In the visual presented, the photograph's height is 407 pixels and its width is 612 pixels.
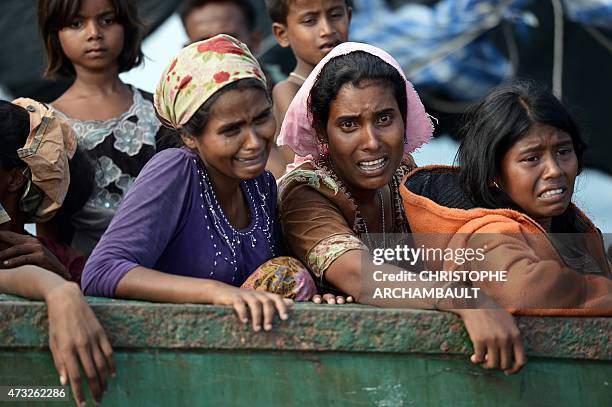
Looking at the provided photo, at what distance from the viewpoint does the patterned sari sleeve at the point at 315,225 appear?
3.02 meters

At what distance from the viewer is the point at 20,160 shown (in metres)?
3.52

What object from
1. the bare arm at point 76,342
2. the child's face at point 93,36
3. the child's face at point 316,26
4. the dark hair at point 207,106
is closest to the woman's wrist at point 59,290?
the bare arm at point 76,342

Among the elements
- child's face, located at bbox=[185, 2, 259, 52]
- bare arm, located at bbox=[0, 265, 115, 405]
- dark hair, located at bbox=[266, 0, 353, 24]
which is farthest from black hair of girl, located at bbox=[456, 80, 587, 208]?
child's face, located at bbox=[185, 2, 259, 52]

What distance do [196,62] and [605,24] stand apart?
9.93 feet

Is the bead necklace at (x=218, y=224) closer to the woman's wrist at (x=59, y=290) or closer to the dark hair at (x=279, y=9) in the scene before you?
the woman's wrist at (x=59, y=290)

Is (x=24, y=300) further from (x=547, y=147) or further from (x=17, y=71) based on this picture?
(x=17, y=71)

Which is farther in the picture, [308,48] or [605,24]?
[605,24]

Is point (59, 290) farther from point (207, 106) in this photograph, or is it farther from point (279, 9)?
point (279, 9)

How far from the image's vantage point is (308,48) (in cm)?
446

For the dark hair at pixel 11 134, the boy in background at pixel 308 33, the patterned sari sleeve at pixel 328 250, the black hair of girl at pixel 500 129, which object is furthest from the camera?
the boy in background at pixel 308 33

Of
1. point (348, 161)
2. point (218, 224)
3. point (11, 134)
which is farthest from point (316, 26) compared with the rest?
point (218, 224)

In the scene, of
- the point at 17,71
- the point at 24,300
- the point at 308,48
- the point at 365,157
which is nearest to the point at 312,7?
the point at 308,48

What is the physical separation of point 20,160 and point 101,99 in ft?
2.41

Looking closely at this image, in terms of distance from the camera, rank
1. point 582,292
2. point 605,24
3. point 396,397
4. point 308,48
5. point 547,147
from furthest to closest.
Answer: point 605,24, point 308,48, point 547,147, point 582,292, point 396,397
